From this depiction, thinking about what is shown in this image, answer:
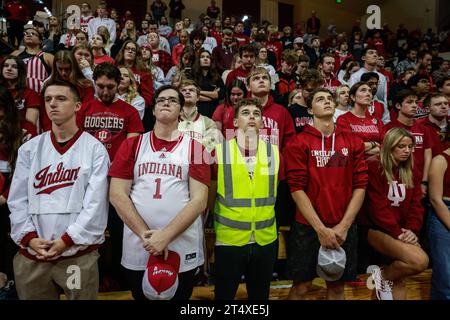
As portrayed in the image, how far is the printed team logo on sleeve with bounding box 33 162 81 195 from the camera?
2510 mm

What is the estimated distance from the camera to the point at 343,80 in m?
7.30

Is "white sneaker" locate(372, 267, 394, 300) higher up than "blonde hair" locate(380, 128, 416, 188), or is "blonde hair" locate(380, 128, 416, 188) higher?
"blonde hair" locate(380, 128, 416, 188)

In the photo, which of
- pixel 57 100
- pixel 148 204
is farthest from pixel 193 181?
pixel 57 100

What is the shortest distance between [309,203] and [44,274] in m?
1.78

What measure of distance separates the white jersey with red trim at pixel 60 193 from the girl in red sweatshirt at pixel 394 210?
2.07 metres

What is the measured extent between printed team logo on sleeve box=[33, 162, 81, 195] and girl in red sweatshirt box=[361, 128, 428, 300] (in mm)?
2220

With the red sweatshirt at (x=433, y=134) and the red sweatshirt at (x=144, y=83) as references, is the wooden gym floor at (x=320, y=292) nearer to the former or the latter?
the red sweatshirt at (x=433, y=134)

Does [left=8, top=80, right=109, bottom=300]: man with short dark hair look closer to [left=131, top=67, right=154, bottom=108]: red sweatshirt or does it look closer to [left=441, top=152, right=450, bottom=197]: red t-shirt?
[left=441, top=152, right=450, bottom=197]: red t-shirt

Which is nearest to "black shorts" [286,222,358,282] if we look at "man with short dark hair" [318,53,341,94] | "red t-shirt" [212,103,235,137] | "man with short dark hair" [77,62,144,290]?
"red t-shirt" [212,103,235,137]

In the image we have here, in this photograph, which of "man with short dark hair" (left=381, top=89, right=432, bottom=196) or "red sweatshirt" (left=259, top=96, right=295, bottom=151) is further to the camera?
"man with short dark hair" (left=381, top=89, right=432, bottom=196)

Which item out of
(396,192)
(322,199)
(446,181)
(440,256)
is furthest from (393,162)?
(440,256)
